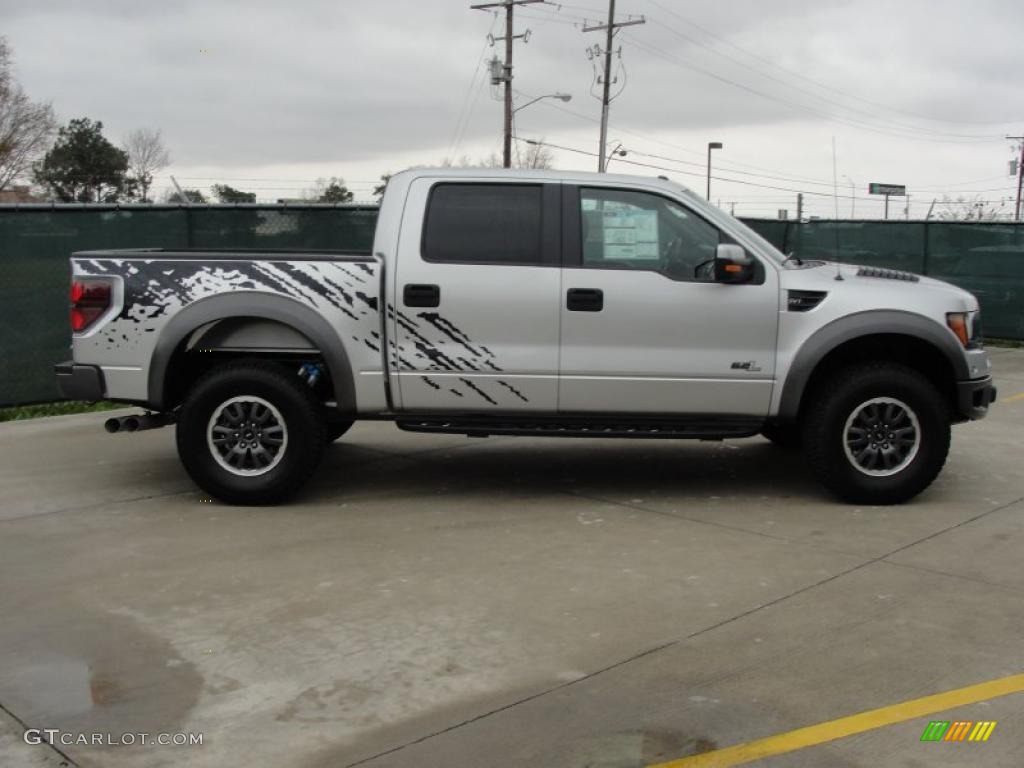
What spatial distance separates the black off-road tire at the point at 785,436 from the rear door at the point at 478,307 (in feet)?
7.74

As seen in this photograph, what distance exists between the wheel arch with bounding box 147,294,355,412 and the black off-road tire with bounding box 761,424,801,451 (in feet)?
11.0

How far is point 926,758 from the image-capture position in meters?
3.48

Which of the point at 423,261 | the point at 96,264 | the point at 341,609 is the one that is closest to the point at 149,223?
the point at 96,264

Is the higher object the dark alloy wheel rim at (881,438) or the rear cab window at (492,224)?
the rear cab window at (492,224)

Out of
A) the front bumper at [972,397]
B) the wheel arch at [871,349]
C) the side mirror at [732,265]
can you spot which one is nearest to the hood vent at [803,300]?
the wheel arch at [871,349]

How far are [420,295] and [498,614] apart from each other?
230 centimetres

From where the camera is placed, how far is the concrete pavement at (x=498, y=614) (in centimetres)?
368

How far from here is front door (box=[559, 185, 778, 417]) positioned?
20.9 feet

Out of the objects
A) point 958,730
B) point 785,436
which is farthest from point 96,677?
point 785,436

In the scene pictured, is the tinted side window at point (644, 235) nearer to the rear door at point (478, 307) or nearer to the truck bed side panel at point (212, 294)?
the rear door at point (478, 307)

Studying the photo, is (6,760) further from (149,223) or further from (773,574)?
(149,223)

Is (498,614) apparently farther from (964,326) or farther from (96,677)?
(964,326)

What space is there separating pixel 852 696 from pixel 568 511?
276 centimetres

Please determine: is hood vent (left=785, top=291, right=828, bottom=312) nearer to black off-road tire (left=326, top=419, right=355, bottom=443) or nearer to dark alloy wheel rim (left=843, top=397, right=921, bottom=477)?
dark alloy wheel rim (left=843, top=397, right=921, bottom=477)
